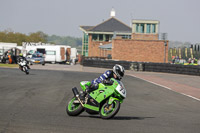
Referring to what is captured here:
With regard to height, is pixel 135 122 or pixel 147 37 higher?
pixel 147 37

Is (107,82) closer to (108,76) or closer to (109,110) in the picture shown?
(108,76)

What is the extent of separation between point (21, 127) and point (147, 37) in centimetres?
5054

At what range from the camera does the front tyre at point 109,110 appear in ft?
29.8

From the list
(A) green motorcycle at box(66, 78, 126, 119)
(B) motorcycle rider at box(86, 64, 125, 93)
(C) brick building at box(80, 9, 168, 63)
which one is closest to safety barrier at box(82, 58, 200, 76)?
(C) brick building at box(80, 9, 168, 63)

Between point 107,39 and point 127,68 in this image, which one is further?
point 107,39

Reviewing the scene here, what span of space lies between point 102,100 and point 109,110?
0.28 m

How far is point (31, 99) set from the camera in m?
14.0

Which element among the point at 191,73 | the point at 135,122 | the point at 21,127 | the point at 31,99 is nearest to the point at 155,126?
the point at 135,122

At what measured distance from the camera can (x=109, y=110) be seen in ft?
30.4

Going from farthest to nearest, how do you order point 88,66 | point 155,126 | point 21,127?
point 88,66 < point 155,126 < point 21,127

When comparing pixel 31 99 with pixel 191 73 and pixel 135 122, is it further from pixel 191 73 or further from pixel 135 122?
pixel 191 73

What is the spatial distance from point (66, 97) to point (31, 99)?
1.55m

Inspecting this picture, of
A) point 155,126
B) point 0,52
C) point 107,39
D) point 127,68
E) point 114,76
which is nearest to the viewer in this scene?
point 155,126

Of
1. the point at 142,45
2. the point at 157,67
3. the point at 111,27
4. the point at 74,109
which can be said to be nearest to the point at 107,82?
the point at 74,109
